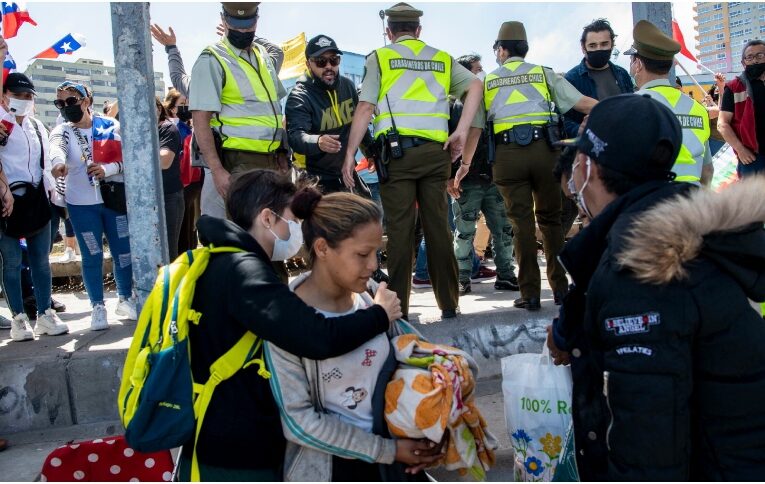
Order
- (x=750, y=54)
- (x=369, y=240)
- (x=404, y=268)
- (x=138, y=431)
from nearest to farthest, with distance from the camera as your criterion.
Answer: (x=138, y=431) < (x=369, y=240) < (x=404, y=268) < (x=750, y=54)

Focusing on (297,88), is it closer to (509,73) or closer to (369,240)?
(509,73)

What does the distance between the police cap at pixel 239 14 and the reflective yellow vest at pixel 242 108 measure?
17cm

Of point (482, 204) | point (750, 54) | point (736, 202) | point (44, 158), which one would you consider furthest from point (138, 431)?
point (750, 54)

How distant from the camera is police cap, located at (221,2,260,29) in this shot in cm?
456

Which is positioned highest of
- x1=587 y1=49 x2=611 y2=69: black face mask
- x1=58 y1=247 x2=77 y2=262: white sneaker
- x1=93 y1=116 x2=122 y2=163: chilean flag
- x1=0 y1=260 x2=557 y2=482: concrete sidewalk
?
x1=587 y1=49 x2=611 y2=69: black face mask

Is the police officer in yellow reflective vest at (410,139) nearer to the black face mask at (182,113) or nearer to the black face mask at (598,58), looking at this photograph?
the black face mask at (598,58)

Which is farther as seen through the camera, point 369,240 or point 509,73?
point 509,73

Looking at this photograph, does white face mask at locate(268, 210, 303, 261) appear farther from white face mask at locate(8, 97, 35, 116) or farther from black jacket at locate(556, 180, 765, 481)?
white face mask at locate(8, 97, 35, 116)

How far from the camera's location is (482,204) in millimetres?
6480

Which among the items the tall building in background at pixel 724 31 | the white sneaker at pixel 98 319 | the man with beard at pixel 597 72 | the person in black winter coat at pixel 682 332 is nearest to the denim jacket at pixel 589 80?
the man with beard at pixel 597 72

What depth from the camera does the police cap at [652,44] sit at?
3975 millimetres

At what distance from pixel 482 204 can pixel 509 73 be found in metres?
1.77

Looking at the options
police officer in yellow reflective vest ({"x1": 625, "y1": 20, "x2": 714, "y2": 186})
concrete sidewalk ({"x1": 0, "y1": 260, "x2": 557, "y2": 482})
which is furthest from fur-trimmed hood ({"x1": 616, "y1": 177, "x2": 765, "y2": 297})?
police officer in yellow reflective vest ({"x1": 625, "y1": 20, "x2": 714, "y2": 186})

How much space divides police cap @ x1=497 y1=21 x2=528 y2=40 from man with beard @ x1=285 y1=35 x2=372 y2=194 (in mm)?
1193
